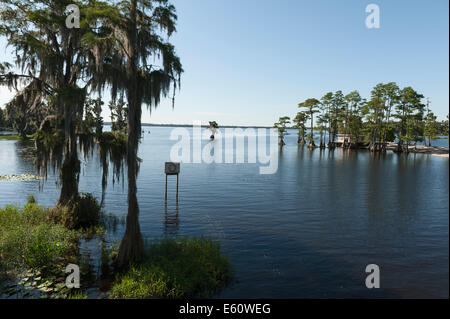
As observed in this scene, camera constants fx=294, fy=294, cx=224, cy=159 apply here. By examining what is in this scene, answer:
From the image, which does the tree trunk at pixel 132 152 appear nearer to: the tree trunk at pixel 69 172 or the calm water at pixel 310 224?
the calm water at pixel 310 224

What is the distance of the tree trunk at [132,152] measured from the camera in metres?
13.0

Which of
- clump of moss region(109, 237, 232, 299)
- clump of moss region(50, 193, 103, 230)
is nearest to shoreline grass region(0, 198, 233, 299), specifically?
clump of moss region(109, 237, 232, 299)

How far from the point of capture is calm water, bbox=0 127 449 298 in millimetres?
13763

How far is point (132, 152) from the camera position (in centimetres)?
1336

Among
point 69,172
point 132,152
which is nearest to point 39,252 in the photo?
point 132,152

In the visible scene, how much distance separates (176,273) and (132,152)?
18.7ft

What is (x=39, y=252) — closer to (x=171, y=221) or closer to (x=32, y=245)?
(x=32, y=245)

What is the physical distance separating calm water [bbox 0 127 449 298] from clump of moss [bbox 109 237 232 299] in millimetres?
1008

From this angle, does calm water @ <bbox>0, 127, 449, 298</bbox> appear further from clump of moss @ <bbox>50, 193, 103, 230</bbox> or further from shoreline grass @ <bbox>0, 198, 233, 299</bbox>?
clump of moss @ <bbox>50, 193, 103, 230</bbox>

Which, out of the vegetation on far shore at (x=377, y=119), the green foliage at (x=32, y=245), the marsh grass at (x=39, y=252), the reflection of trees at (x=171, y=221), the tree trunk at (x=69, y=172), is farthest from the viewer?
the vegetation on far shore at (x=377, y=119)

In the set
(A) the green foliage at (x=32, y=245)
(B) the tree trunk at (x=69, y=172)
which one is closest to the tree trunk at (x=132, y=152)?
(A) the green foliage at (x=32, y=245)

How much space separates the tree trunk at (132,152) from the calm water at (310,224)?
496 cm

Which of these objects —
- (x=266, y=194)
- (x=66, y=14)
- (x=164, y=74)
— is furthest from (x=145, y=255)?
(x=266, y=194)
